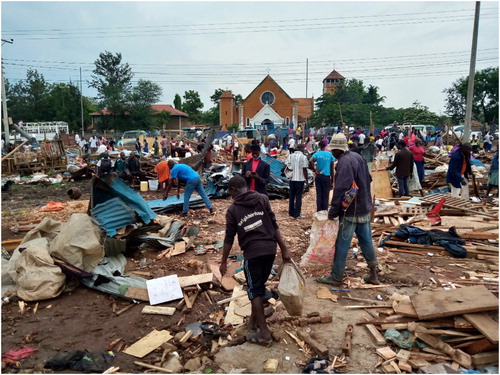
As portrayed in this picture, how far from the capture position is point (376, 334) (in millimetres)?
3586

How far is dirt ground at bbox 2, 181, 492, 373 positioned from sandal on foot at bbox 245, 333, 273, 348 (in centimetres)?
5

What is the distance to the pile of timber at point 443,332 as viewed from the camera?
3121 mm

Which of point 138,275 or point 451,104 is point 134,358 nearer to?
point 138,275

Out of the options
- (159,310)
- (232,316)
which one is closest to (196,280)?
(159,310)

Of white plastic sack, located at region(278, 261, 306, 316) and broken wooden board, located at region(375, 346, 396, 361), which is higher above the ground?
white plastic sack, located at region(278, 261, 306, 316)

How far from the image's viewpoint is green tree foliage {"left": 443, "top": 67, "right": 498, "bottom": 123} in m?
46.2

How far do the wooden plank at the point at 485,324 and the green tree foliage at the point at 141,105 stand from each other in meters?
48.1

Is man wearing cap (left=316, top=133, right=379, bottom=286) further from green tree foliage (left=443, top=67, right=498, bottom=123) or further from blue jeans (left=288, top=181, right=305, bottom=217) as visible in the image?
green tree foliage (left=443, top=67, right=498, bottom=123)

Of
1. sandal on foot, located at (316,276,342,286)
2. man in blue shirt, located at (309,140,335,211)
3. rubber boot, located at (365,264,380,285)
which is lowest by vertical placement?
sandal on foot, located at (316,276,342,286)

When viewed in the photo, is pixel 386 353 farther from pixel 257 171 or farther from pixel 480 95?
pixel 480 95

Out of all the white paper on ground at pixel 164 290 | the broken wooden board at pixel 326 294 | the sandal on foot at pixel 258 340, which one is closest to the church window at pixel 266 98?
the white paper on ground at pixel 164 290

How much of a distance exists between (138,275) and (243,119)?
198 feet

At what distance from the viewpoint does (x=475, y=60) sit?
1552 centimetres

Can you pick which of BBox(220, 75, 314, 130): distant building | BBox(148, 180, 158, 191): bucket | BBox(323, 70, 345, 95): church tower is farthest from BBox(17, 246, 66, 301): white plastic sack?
BBox(323, 70, 345, 95): church tower
